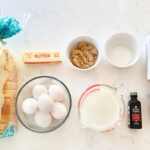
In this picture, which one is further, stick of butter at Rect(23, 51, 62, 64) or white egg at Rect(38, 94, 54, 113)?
stick of butter at Rect(23, 51, 62, 64)

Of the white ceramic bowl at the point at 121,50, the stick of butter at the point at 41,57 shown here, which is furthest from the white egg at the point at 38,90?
the white ceramic bowl at the point at 121,50

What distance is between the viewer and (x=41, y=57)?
99 cm

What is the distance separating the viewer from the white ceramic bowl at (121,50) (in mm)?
970

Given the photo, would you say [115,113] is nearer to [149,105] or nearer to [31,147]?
[149,105]

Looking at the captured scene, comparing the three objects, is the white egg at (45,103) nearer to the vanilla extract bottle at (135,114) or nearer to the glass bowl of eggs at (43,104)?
the glass bowl of eggs at (43,104)

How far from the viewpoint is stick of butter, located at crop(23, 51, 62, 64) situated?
→ 987mm

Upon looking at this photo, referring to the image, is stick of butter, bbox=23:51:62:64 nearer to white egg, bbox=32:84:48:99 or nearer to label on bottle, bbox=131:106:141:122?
white egg, bbox=32:84:48:99

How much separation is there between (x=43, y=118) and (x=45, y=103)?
0.06m

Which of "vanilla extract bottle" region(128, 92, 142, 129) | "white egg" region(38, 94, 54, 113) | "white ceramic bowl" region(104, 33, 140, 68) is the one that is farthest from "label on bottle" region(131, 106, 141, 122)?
"white egg" region(38, 94, 54, 113)

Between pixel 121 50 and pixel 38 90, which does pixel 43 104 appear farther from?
pixel 121 50

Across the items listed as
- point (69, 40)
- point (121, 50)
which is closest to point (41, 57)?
point (69, 40)

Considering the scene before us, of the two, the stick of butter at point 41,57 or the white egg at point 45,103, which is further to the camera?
the stick of butter at point 41,57

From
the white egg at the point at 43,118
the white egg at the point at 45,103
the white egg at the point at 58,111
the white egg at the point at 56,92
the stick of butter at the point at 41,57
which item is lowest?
the white egg at the point at 43,118

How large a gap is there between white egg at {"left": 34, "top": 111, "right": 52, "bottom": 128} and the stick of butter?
0.18 meters
